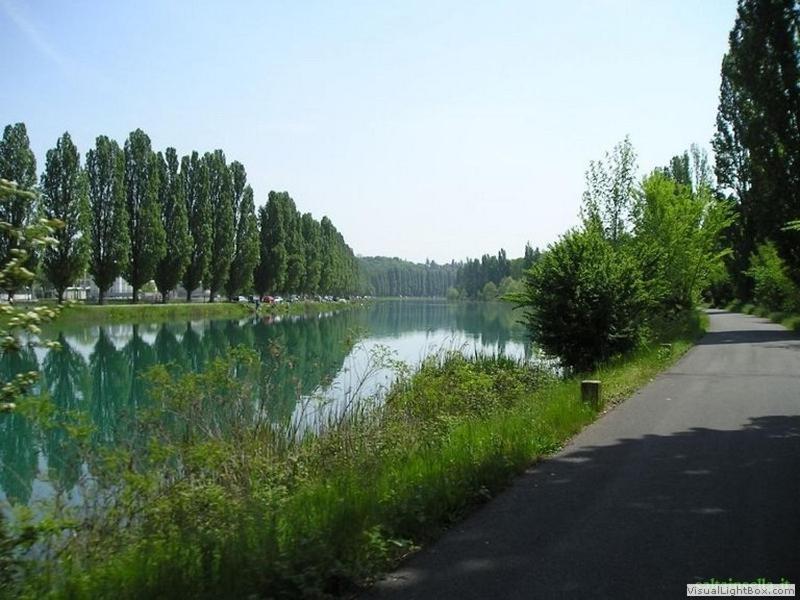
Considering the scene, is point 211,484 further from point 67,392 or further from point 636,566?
point 67,392

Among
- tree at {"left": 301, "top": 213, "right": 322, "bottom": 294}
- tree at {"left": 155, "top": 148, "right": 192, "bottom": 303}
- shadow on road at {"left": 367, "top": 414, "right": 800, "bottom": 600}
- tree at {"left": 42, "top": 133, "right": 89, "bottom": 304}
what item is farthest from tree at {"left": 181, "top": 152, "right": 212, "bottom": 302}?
shadow on road at {"left": 367, "top": 414, "right": 800, "bottom": 600}

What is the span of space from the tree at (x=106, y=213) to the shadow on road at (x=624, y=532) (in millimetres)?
55206

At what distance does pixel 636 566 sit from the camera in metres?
4.86

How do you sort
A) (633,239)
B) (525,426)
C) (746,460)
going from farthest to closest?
(633,239), (525,426), (746,460)

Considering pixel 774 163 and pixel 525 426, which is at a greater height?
pixel 774 163

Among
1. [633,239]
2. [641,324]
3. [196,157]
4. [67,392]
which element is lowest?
[67,392]

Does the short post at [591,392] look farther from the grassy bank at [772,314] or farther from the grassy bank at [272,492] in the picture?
the grassy bank at [772,314]

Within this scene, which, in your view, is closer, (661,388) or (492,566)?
(492,566)

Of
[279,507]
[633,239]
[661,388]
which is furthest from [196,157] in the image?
[279,507]

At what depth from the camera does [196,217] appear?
228 ft

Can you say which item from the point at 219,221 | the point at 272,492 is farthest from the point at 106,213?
the point at 272,492

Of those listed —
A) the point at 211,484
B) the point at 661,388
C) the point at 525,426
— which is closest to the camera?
the point at 211,484

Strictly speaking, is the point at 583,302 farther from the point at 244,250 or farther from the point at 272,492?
the point at 244,250

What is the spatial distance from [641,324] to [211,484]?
49.2 feet
